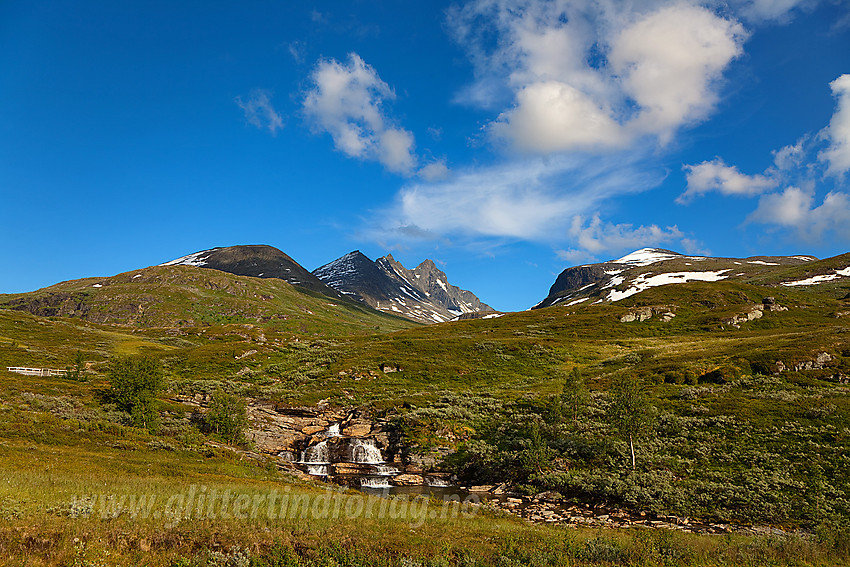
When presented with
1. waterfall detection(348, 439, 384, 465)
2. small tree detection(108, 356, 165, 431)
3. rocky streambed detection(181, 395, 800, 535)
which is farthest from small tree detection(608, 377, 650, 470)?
small tree detection(108, 356, 165, 431)

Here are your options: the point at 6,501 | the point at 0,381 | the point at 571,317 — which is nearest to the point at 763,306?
the point at 571,317

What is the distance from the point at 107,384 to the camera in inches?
2398

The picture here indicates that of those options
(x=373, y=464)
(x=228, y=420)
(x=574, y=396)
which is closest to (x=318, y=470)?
(x=373, y=464)

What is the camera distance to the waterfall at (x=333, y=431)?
54491mm

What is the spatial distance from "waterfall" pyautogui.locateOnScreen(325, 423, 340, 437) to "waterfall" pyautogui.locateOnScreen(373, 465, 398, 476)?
1027cm

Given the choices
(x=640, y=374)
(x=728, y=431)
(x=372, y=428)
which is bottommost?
(x=372, y=428)

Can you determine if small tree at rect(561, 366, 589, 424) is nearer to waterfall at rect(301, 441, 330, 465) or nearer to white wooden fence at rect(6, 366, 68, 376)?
waterfall at rect(301, 441, 330, 465)

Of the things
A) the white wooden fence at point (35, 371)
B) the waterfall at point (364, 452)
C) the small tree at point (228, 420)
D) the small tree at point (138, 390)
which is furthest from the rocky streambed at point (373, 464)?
the white wooden fence at point (35, 371)

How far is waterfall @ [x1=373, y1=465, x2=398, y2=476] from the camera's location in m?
44.0

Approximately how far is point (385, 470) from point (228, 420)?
705 inches

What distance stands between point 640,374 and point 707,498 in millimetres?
38309

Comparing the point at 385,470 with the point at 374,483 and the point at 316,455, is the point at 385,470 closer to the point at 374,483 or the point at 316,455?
the point at 374,483

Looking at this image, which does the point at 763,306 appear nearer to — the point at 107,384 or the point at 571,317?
the point at 571,317

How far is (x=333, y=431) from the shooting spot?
183 ft
